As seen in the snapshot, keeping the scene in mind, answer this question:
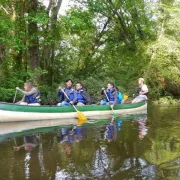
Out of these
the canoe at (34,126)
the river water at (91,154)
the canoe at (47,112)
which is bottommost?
the river water at (91,154)

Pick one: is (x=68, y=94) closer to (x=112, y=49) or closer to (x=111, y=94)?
(x=111, y=94)

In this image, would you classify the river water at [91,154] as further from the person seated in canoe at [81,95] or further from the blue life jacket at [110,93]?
the blue life jacket at [110,93]

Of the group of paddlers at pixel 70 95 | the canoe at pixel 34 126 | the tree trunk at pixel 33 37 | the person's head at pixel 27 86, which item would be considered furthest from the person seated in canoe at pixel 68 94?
Answer: the tree trunk at pixel 33 37

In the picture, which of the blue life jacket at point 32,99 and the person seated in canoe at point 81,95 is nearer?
the blue life jacket at point 32,99

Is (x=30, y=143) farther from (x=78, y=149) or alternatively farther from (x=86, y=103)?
(x=86, y=103)

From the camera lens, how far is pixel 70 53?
21.5 meters

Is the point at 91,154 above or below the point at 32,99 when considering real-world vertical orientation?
below

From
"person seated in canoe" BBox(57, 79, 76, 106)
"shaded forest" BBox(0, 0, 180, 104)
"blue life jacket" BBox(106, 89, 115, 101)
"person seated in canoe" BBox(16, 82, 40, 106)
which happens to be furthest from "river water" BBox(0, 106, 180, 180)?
"shaded forest" BBox(0, 0, 180, 104)

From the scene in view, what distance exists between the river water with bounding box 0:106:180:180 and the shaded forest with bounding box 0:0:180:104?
8.58 metres

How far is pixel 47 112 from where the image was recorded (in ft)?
34.3

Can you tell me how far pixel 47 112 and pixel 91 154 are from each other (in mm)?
5026

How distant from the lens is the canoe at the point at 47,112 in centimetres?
966

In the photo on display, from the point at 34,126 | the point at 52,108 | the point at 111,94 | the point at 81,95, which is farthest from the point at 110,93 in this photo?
the point at 34,126

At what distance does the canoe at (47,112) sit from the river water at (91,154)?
154 cm
